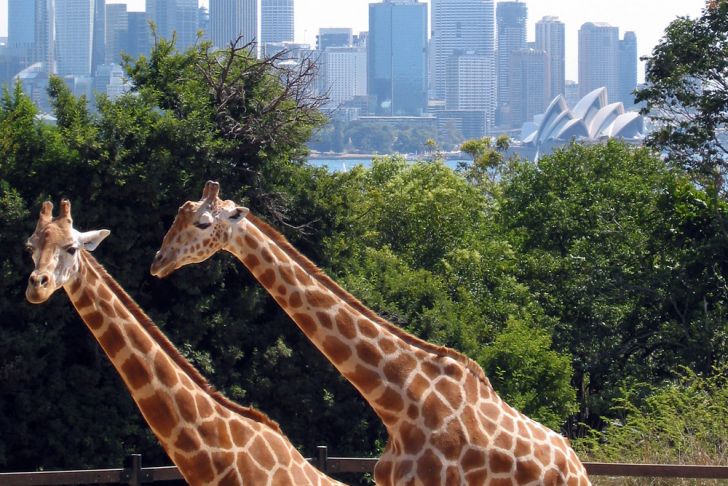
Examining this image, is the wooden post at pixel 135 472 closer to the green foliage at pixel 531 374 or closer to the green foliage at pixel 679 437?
the green foliage at pixel 679 437

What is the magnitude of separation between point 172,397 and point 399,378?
1.76m

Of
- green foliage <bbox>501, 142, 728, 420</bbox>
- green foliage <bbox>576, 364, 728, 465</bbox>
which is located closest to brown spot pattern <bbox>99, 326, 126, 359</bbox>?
green foliage <bbox>576, 364, 728, 465</bbox>

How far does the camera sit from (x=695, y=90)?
2870 cm

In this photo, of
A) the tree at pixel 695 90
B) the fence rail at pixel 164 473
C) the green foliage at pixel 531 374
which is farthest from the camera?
the tree at pixel 695 90

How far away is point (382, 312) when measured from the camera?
75.0 ft

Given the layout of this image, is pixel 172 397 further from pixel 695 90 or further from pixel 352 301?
pixel 695 90

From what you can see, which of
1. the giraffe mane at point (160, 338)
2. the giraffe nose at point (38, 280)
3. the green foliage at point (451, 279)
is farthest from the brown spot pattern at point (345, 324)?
the green foliage at point (451, 279)

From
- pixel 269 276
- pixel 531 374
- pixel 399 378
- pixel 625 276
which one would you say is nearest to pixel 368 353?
pixel 399 378

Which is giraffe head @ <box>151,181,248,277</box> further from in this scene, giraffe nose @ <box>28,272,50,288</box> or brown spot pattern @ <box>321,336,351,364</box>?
giraffe nose @ <box>28,272,50,288</box>

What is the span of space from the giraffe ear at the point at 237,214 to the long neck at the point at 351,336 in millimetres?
60

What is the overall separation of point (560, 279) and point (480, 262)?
6.10 ft

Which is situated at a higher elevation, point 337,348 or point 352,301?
point 352,301

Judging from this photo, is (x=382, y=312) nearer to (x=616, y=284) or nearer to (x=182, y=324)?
A: (x=182, y=324)

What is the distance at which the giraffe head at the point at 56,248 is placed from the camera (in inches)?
333
